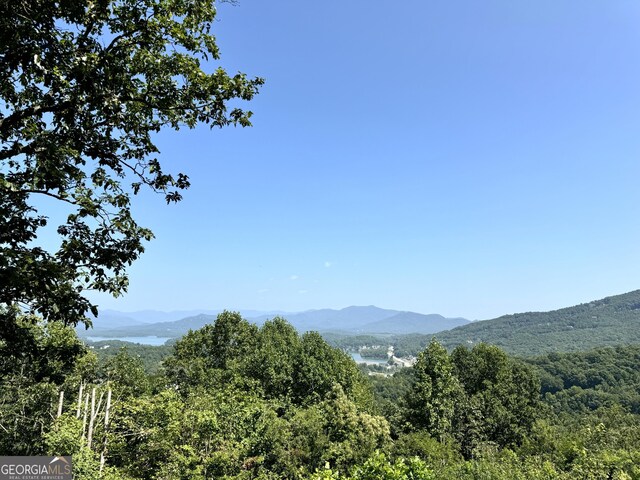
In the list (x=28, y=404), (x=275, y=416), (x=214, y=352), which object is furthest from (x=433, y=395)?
(x=28, y=404)

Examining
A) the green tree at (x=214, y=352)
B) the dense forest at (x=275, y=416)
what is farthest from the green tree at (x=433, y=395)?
the green tree at (x=214, y=352)

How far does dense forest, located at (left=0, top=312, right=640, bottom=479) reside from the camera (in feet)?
39.2

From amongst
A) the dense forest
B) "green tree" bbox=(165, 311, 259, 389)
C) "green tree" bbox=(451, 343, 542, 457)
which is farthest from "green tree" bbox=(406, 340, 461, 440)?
"green tree" bbox=(165, 311, 259, 389)

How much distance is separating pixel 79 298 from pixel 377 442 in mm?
18183

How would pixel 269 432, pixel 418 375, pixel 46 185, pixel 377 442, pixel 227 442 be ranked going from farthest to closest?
pixel 418 375, pixel 377 442, pixel 269 432, pixel 227 442, pixel 46 185

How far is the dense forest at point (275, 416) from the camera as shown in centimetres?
1196

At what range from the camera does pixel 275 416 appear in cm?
1880

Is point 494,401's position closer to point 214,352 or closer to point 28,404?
point 214,352

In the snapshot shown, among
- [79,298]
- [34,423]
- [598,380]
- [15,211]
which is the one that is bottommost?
[598,380]

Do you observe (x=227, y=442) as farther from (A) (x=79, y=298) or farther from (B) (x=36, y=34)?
(B) (x=36, y=34)

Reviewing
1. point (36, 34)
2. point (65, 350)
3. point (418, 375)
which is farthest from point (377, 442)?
point (36, 34)

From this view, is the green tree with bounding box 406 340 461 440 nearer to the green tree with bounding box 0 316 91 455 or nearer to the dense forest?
the dense forest

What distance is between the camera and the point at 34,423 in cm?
1950

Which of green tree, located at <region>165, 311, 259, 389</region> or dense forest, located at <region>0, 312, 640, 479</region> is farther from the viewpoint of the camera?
green tree, located at <region>165, 311, 259, 389</region>
